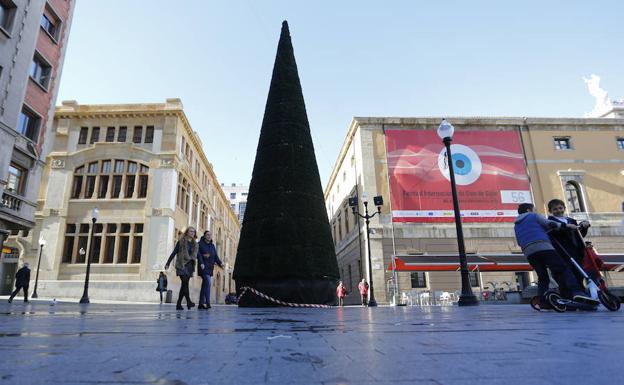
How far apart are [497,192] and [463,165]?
2811 mm

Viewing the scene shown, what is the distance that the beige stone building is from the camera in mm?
23172

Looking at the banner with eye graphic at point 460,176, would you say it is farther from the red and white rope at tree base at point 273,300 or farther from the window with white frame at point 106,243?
the window with white frame at point 106,243

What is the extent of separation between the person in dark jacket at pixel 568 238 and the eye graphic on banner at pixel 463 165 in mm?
18956

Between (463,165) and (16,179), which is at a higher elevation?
(463,165)

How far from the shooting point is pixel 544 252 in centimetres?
536

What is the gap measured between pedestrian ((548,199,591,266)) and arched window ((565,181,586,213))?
2367cm

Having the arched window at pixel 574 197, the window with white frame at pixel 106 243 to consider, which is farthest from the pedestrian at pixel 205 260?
the arched window at pixel 574 197

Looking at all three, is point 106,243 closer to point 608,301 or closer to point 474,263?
point 474,263

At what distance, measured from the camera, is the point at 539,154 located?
1018 inches

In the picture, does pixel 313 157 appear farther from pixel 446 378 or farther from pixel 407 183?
pixel 407 183

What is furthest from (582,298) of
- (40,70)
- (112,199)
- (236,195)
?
(236,195)

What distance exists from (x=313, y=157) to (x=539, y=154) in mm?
21842

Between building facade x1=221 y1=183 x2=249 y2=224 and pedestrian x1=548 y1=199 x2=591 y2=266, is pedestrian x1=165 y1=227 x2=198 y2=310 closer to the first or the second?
pedestrian x1=548 y1=199 x2=591 y2=266

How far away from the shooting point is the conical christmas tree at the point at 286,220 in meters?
9.42
